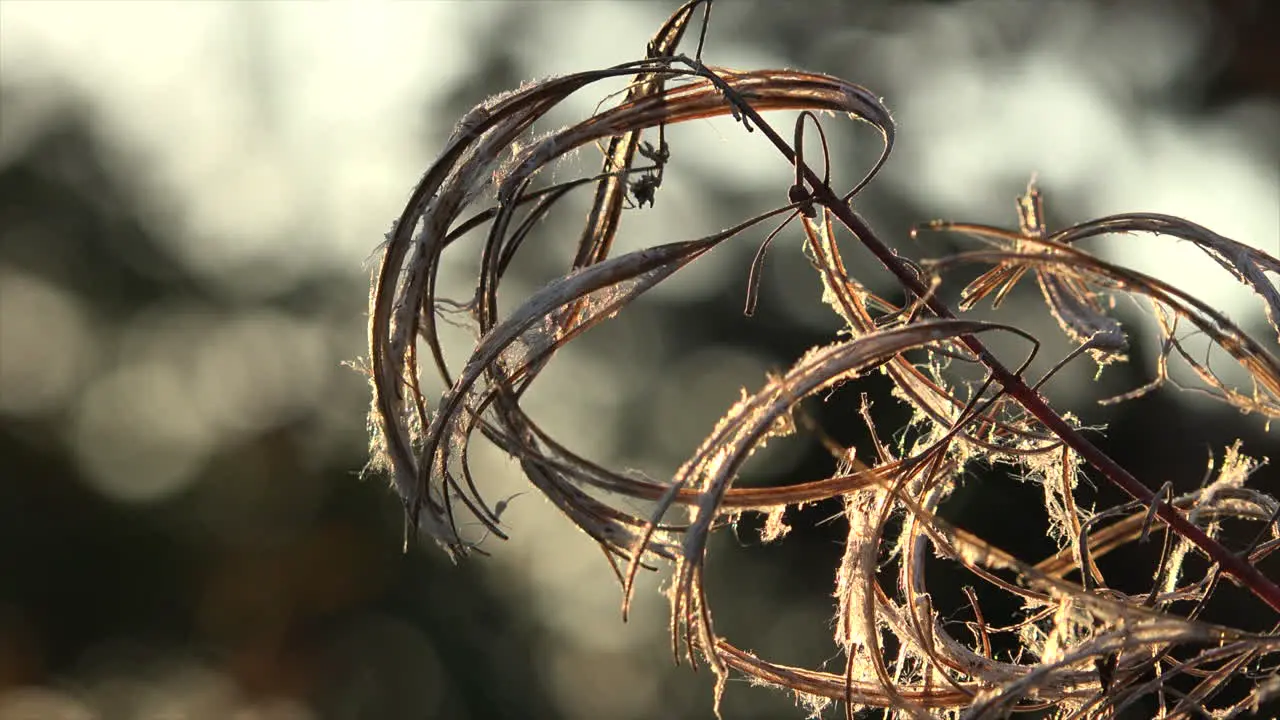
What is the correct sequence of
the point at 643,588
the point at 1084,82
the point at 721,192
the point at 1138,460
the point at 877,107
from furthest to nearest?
the point at 721,192 < the point at 1084,82 < the point at 643,588 < the point at 1138,460 < the point at 877,107

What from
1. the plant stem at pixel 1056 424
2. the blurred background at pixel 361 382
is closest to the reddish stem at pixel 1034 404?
the plant stem at pixel 1056 424

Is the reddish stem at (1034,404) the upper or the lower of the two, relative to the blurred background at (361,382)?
lower

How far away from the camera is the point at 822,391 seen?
138 centimetres

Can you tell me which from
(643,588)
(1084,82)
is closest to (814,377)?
(643,588)

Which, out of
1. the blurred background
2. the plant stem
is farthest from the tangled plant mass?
the blurred background

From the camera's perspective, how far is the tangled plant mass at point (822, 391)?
1182mm

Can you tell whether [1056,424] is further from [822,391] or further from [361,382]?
[361,382]

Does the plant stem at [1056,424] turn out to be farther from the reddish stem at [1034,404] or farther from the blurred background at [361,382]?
the blurred background at [361,382]

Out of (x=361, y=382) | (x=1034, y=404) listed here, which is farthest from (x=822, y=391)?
(x=361, y=382)

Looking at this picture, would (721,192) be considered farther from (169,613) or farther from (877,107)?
(877,107)

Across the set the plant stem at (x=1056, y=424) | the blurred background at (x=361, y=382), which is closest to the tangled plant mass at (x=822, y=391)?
the plant stem at (x=1056, y=424)

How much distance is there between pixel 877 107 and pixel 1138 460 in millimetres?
10334

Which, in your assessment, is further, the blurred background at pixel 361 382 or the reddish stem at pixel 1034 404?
the blurred background at pixel 361 382

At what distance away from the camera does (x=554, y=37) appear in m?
16.5
